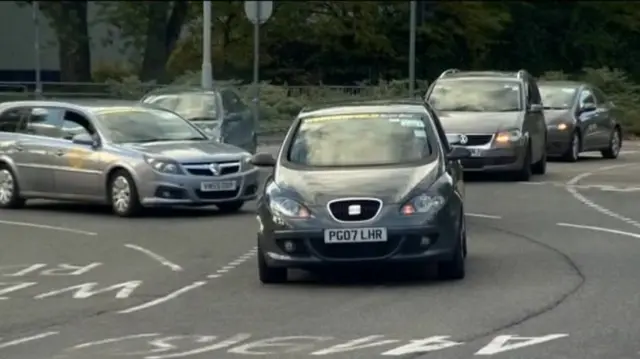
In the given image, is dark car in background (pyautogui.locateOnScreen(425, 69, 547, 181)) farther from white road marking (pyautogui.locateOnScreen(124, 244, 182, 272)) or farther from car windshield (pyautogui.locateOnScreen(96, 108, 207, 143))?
white road marking (pyautogui.locateOnScreen(124, 244, 182, 272))

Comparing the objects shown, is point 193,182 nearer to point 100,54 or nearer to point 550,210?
point 550,210

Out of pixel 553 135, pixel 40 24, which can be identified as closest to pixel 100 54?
pixel 40 24

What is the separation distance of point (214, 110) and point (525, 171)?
5.95m

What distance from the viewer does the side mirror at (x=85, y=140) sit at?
2077 cm

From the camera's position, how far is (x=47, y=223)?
1995 centimetres

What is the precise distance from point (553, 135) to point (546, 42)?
33639 millimetres

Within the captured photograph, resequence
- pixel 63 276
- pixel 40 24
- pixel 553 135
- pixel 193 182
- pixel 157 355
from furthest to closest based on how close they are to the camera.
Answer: pixel 40 24
pixel 553 135
pixel 193 182
pixel 63 276
pixel 157 355

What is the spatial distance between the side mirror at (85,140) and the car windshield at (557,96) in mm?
11795

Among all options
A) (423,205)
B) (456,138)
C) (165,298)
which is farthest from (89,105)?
(423,205)

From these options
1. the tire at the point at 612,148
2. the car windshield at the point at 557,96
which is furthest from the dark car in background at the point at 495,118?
the tire at the point at 612,148

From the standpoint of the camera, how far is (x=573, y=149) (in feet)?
99.5

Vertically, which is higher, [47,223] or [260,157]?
[260,157]

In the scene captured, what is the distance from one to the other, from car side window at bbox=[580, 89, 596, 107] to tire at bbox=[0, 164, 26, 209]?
12763 mm

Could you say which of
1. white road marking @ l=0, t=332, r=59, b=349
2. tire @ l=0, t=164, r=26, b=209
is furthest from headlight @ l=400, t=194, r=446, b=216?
tire @ l=0, t=164, r=26, b=209
